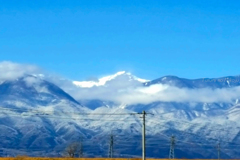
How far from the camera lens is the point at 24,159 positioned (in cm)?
8500
